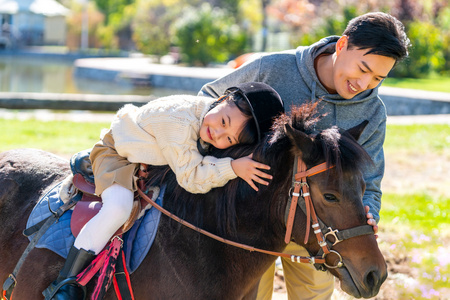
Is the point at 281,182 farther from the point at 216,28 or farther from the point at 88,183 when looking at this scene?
the point at 216,28

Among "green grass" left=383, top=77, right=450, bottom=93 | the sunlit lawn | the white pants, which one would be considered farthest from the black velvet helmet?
"green grass" left=383, top=77, right=450, bottom=93

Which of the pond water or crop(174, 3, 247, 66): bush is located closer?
the pond water

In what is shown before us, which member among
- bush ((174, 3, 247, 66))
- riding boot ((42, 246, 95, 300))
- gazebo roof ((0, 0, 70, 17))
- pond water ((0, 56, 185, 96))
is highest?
riding boot ((42, 246, 95, 300))

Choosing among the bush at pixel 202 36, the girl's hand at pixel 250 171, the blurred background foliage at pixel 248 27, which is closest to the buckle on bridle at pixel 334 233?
the girl's hand at pixel 250 171

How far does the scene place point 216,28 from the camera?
2592 cm

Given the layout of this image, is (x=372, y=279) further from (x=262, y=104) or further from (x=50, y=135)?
(x=50, y=135)

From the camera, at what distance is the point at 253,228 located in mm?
2703

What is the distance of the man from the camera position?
9.59 ft

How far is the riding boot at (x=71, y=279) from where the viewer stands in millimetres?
2674

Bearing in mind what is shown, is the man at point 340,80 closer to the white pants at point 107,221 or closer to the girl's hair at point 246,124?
the girl's hair at point 246,124

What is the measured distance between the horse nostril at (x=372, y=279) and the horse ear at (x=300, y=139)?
61 centimetres

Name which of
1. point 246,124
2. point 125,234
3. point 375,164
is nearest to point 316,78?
point 375,164

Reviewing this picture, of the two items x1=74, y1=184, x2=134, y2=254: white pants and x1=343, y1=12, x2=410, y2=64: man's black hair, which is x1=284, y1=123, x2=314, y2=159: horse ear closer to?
x1=343, y1=12, x2=410, y2=64: man's black hair

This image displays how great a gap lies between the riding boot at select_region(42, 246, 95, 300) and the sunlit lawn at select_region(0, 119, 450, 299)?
2882 millimetres
